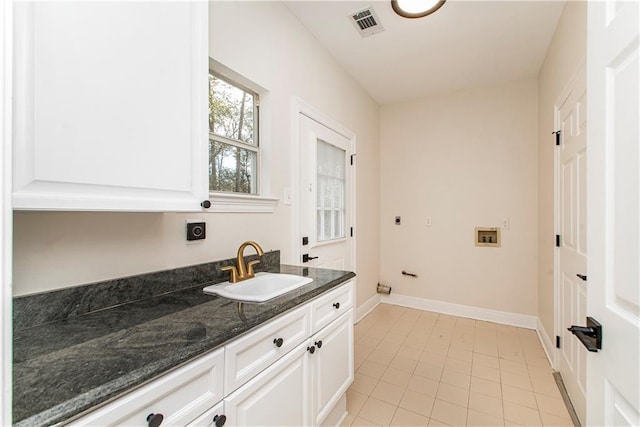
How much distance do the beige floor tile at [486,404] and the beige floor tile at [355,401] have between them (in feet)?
2.30

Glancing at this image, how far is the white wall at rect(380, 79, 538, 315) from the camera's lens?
3.14 metres

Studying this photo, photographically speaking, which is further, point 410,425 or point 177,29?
point 410,425

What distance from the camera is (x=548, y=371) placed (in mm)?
2236

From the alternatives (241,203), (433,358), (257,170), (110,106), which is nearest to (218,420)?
(110,106)

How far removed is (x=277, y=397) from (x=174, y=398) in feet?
1.62

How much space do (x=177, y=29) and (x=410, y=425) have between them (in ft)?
7.54

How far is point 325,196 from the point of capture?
2.66 meters

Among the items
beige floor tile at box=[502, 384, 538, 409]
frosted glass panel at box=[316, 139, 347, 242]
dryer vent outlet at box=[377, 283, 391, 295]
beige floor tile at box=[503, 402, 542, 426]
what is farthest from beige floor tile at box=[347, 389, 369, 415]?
dryer vent outlet at box=[377, 283, 391, 295]

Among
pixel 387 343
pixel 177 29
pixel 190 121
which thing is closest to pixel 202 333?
pixel 190 121

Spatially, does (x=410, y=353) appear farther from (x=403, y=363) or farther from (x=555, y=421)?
(x=555, y=421)

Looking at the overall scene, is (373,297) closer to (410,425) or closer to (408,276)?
(408,276)

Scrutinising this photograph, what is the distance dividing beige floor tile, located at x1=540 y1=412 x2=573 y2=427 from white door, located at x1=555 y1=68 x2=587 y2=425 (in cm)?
8

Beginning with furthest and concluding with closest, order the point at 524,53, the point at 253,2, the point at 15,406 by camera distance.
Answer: the point at 524,53 → the point at 253,2 → the point at 15,406

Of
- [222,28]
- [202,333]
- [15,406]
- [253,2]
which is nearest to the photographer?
[15,406]
